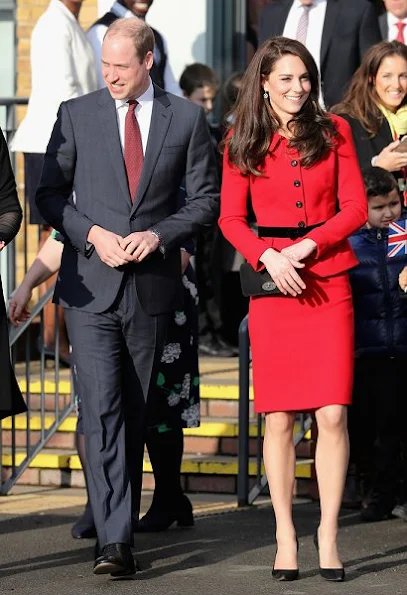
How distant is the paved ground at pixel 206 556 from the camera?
6578 millimetres

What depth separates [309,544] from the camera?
298 inches

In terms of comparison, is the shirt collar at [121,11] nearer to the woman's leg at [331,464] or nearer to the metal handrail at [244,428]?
the metal handrail at [244,428]

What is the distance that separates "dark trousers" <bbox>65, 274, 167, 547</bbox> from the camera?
6.79m

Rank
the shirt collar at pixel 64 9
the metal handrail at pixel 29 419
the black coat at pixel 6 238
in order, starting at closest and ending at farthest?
the black coat at pixel 6 238 → the metal handrail at pixel 29 419 → the shirt collar at pixel 64 9

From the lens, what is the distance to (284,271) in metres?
6.64

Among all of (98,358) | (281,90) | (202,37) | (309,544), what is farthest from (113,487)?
(202,37)

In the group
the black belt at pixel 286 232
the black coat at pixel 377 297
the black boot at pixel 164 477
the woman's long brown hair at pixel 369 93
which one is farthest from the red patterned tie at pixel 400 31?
the black belt at pixel 286 232

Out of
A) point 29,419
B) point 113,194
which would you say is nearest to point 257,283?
point 113,194

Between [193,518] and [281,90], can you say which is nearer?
[281,90]

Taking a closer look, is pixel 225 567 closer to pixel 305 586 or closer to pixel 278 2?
pixel 305 586

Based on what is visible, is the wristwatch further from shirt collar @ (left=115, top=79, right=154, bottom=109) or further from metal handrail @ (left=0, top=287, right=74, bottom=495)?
metal handrail @ (left=0, top=287, right=74, bottom=495)

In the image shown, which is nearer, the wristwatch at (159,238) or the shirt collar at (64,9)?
the wristwatch at (159,238)

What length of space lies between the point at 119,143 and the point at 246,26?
6441 mm

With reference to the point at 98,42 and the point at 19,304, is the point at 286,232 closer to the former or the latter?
the point at 19,304
